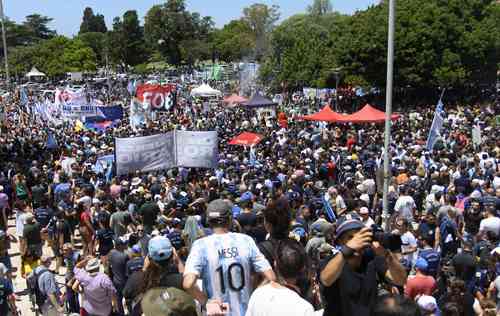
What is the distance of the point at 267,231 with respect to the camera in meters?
5.73

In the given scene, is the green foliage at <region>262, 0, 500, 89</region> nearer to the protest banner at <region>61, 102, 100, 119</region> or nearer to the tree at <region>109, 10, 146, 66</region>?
the protest banner at <region>61, 102, 100, 119</region>

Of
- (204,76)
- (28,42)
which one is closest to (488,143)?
(204,76)

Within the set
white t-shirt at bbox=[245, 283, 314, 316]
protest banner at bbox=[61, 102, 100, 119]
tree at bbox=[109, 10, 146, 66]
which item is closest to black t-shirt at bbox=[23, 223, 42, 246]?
white t-shirt at bbox=[245, 283, 314, 316]

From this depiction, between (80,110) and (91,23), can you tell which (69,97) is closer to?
(80,110)

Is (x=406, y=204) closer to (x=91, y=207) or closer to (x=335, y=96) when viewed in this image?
(x=91, y=207)

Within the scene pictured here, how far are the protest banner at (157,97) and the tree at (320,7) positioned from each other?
92.6 m

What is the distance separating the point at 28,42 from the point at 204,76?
230 feet

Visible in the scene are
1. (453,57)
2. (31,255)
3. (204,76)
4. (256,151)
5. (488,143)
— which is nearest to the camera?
(31,255)

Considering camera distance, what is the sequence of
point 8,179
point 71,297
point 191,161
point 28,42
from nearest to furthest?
point 71,297, point 191,161, point 8,179, point 28,42

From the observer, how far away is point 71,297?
7863 mm

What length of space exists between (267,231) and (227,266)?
1.94 meters

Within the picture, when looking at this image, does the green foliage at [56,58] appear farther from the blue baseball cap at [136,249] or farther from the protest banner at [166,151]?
the blue baseball cap at [136,249]

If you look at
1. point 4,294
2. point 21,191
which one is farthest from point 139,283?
point 21,191

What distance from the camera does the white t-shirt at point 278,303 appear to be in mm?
3195
